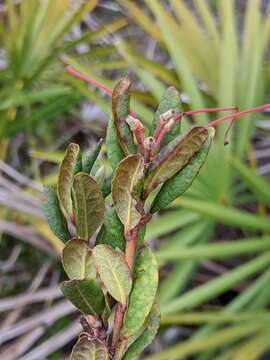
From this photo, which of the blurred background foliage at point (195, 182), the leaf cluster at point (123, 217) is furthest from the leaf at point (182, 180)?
the blurred background foliage at point (195, 182)

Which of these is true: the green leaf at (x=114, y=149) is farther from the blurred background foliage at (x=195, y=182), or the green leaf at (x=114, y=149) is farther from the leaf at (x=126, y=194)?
the blurred background foliage at (x=195, y=182)

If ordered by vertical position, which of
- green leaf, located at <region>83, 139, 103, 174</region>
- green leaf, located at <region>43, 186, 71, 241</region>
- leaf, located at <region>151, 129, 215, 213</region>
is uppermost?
green leaf, located at <region>83, 139, 103, 174</region>

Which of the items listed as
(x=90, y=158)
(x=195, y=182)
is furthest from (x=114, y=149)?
(x=195, y=182)

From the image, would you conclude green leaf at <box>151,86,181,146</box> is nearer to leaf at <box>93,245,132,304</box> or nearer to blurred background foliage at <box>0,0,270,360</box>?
leaf at <box>93,245,132,304</box>

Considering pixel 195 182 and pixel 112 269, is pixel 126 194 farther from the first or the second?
pixel 195 182

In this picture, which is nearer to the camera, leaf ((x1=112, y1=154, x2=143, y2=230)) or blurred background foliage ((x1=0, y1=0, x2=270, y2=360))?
leaf ((x1=112, y1=154, x2=143, y2=230))

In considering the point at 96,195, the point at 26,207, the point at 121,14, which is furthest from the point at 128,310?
the point at 121,14

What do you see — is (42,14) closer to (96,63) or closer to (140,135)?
(96,63)

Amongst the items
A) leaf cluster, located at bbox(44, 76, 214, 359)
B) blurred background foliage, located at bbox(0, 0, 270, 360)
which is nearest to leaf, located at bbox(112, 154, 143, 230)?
leaf cluster, located at bbox(44, 76, 214, 359)
